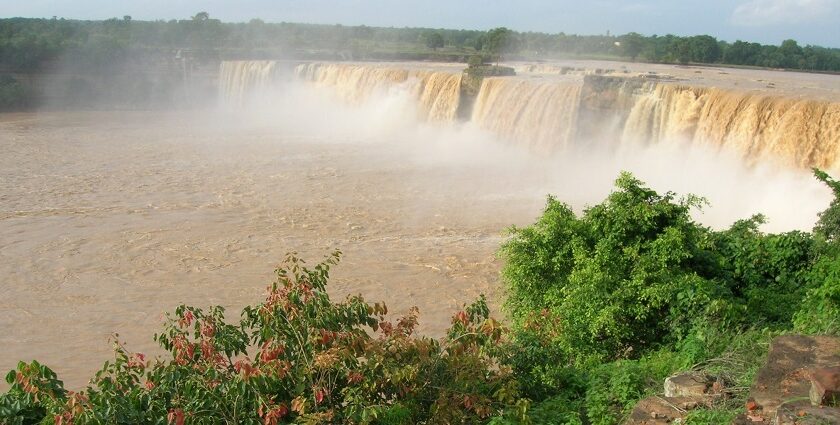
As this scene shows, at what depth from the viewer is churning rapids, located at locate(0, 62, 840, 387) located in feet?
34.4

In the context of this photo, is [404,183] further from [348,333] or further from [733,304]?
[348,333]

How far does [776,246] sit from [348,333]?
4671 millimetres

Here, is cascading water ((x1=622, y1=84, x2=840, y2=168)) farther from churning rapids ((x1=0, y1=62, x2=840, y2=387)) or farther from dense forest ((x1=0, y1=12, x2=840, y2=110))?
dense forest ((x1=0, y1=12, x2=840, y2=110))

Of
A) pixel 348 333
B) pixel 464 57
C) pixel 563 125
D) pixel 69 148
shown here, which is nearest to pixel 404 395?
pixel 348 333

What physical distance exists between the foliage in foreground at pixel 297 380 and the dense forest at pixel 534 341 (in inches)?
0.4

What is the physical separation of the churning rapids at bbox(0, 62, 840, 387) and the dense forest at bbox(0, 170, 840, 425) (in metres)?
3.01

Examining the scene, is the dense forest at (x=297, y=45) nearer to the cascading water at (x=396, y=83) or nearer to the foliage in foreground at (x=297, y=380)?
the cascading water at (x=396, y=83)

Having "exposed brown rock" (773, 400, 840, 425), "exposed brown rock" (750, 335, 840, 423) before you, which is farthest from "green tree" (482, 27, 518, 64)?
"exposed brown rock" (773, 400, 840, 425)

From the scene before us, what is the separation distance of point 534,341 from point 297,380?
1733 millimetres

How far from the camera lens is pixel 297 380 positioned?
4328mm

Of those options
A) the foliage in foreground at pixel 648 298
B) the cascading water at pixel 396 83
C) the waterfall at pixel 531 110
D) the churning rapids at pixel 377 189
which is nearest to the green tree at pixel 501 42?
the cascading water at pixel 396 83

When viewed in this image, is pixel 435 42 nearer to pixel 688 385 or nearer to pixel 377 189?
pixel 377 189

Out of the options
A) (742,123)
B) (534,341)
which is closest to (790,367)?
(534,341)

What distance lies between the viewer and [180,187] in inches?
677
